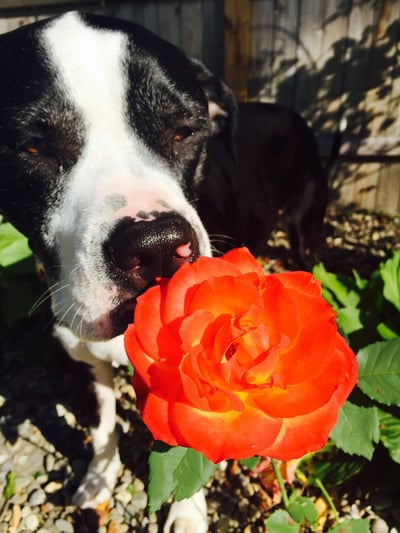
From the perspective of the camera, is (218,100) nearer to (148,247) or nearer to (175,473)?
(148,247)

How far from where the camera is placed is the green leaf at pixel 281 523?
4.68 feet

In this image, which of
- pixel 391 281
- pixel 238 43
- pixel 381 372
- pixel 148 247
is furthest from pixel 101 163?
pixel 238 43

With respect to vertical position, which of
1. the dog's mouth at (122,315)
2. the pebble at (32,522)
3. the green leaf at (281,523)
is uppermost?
the dog's mouth at (122,315)

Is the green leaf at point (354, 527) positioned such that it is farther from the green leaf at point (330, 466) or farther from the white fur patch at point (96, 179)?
the white fur patch at point (96, 179)

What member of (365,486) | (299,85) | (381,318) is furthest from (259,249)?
(299,85)

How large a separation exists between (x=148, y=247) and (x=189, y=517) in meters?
1.32

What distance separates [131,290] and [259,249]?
2.12 m

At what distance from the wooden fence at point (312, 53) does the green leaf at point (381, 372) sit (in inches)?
154

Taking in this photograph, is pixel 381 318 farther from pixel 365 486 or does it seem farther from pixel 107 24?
pixel 107 24

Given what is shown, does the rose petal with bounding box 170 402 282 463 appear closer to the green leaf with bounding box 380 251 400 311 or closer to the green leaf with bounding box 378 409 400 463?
the green leaf with bounding box 378 409 400 463

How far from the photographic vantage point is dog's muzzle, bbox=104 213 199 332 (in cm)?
130

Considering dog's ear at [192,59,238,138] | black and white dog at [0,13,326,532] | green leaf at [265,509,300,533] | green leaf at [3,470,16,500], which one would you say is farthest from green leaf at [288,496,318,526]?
dog's ear at [192,59,238,138]

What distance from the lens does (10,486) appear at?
7.66 ft

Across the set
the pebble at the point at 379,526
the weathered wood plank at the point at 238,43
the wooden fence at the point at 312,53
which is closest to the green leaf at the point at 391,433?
the pebble at the point at 379,526
